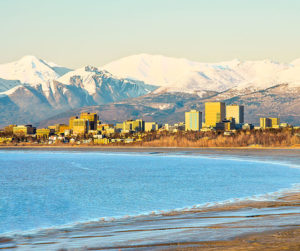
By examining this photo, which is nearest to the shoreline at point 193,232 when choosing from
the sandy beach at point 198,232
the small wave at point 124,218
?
the sandy beach at point 198,232

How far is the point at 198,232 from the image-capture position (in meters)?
42.2

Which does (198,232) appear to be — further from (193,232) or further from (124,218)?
(124,218)

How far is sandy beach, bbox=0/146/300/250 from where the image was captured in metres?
37.2

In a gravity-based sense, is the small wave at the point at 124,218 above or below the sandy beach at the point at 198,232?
below

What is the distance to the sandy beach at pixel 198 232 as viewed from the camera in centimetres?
3716

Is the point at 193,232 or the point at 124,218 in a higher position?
the point at 193,232

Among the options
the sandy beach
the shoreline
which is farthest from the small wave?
the sandy beach

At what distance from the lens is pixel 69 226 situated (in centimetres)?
5094

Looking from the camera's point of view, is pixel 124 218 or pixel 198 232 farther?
pixel 124 218

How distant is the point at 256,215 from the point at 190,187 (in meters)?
41.7

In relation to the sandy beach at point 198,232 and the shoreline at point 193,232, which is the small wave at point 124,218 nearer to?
the shoreline at point 193,232

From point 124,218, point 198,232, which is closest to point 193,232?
point 198,232

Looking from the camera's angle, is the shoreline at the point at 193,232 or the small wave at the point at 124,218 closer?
the shoreline at the point at 193,232

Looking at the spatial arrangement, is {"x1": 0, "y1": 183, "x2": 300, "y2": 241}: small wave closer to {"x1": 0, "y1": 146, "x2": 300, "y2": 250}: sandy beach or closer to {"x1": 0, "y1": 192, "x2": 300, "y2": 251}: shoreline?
{"x1": 0, "y1": 192, "x2": 300, "y2": 251}: shoreline
